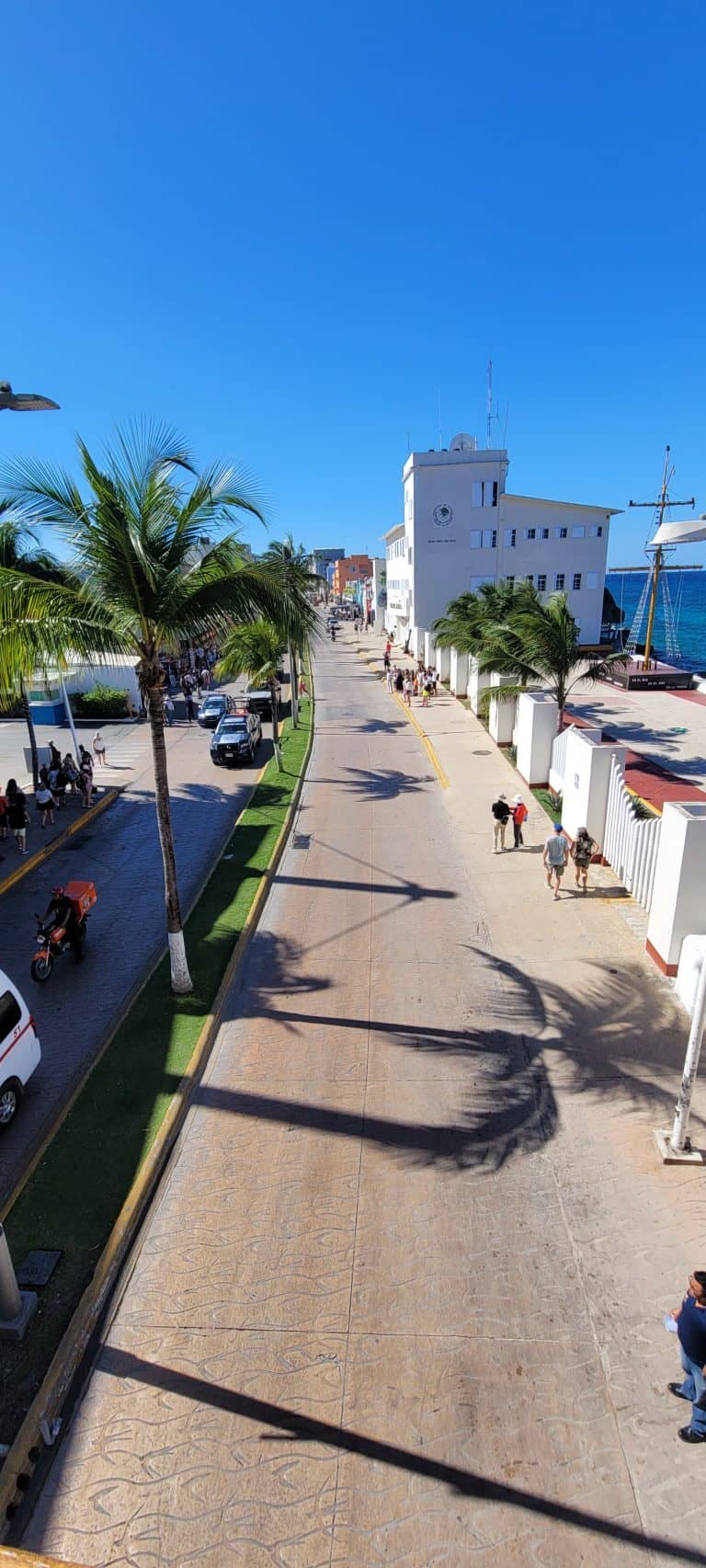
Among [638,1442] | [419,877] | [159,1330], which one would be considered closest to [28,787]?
[419,877]

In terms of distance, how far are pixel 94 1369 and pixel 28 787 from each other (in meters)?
17.6

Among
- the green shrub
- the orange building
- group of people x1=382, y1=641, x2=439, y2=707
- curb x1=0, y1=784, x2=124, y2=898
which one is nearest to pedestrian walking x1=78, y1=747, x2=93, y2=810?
curb x1=0, y1=784, x2=124, y2=898

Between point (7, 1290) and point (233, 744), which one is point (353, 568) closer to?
point (233, 744)

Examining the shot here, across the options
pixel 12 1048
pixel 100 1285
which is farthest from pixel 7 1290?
pixel 12 1048

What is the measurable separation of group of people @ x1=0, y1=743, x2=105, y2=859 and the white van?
27.4 feet

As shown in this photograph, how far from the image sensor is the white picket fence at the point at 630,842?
11.4 meters

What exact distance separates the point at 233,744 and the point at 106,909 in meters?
10.7

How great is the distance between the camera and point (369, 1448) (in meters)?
4.53

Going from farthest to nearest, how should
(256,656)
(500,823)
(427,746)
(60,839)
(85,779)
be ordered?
(256,656)
(427,746)
(85,779)
(60,839)
(500,823)

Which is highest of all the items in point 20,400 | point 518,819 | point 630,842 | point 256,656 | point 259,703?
point 20,400

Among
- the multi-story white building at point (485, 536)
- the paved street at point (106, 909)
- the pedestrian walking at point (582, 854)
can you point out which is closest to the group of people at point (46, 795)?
the paved street at point (106, 909)

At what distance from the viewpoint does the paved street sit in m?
8.11

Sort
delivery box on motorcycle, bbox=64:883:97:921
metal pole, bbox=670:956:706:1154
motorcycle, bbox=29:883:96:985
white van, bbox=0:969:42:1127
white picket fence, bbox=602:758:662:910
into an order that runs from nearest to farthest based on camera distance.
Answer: metal pole, bbox=670:956:706:1154
white van, bbox=0:969:42:1127
motorcycle, bbox=29:883:96:985
delivery box on motorcycle, bbox=64:883:97:921
white picket fence, bbox=602:758:662:910

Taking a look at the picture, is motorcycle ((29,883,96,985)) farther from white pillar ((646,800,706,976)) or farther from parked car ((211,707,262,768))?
parked car ((211,707,262,768))
